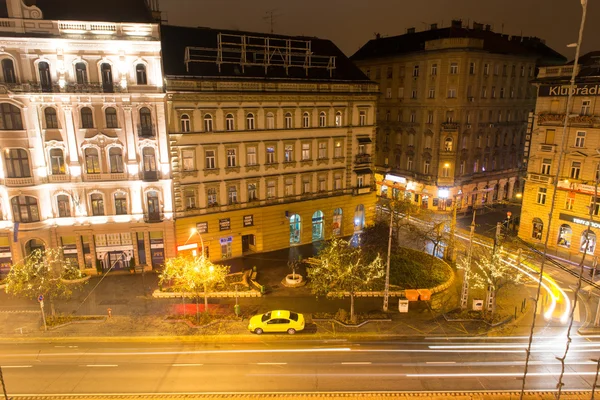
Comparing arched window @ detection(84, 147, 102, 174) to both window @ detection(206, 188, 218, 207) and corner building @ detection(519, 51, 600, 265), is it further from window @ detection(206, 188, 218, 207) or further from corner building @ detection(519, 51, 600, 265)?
corner building @ detection(519, 51, 600, 265)

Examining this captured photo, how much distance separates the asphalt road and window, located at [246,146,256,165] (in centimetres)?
2159

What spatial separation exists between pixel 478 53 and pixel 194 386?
57.7 meters

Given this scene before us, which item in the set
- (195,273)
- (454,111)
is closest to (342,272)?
(195,273)

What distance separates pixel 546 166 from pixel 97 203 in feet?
167

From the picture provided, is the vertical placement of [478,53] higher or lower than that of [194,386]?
higher

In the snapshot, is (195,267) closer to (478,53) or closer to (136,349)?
(136,349)

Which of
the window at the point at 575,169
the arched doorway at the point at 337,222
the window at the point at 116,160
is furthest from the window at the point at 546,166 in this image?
the window at the point at 116,160

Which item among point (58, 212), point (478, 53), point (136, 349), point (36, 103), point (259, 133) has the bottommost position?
point (136, 349)

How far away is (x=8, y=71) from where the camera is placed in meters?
37.5

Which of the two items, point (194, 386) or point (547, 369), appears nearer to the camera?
point (194, 386)

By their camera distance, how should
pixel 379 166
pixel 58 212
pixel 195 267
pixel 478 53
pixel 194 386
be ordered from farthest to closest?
pixel 379 166 < pixel 478 53 < pixel 58 212 < pixel 195 267 < pixel 194 386

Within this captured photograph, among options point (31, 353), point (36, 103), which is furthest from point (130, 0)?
point (31, 353)

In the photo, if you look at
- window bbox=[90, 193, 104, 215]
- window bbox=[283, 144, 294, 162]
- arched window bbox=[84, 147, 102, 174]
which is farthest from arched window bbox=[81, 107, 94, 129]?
window bbox=[283, 144, 294, 162]

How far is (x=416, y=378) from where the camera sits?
27359 mm
